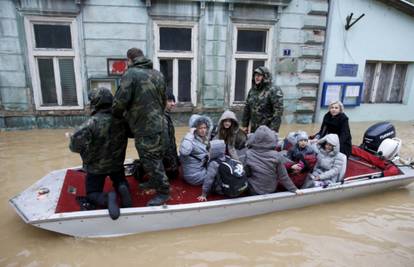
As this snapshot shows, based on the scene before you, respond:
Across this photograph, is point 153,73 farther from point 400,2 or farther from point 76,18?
point 400,2

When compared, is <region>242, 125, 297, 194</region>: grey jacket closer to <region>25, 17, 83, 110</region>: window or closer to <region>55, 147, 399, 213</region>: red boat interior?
<region>55, 147, 399, 213</region>: red boat interior

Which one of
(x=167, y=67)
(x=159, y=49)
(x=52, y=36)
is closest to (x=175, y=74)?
(x=167, y=67)

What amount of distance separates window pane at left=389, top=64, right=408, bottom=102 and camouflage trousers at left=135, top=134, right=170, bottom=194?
349 inches

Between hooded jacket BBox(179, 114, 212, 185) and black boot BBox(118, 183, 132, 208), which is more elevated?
hooded jacket BBox(179, 114, 212, 185)

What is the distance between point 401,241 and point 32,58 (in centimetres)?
748

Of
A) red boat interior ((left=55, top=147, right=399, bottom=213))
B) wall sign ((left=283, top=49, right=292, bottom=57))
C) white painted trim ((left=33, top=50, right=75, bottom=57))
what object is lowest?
red boat interior ((left=55, top=147, right=399, bottom=213))

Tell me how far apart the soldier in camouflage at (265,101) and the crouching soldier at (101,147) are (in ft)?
7.34

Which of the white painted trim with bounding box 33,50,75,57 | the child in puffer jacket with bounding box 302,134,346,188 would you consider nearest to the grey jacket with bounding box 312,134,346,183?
the child in puffer jacket with bounding box 302,134,346,188

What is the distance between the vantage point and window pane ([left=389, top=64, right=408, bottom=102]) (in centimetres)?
897

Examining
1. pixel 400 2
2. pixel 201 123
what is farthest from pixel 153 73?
Answer: pixel 400 2

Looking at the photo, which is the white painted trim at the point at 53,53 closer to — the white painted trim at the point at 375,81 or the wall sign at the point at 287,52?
the wall sign at the point at 287,52

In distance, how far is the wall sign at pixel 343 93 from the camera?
8078 mm

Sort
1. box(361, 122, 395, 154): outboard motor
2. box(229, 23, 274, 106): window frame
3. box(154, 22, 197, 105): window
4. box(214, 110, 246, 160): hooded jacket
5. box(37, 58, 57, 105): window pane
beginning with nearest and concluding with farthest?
1. box(214, 110, 246, 160): hooded jacket
2. box(361, 122, 395, 154): outboard motor
3. box(37, 58, 57, 105): window pane
4. box(154, 22, 197, 105): window
5. box(229, 23, 274, 106): window frame

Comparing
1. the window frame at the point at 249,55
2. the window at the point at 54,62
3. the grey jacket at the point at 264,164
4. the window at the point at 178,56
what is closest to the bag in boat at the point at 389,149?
the grey jacket at the point at 264,164
